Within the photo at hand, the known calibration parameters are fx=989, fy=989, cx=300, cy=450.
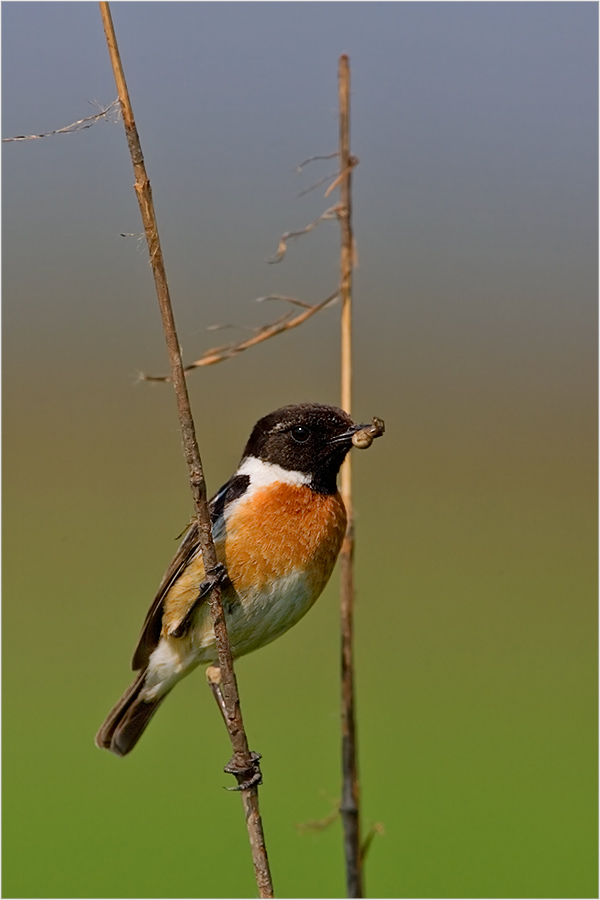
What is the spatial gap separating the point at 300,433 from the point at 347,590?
2.24 ft

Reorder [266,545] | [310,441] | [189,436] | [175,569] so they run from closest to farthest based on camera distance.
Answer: [189,436] → [266,545] → [175,569] → [310,441]

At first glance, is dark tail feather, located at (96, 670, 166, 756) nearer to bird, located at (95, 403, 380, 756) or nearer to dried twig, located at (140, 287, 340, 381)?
bird, located at (95, 403, 380, 756)

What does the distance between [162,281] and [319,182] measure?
1.34 meters

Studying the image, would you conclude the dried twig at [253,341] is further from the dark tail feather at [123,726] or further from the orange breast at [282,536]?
the dark tail feather at [123,726]

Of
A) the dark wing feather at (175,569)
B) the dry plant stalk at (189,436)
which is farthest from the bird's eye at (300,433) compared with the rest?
the dry plant stalk at (189,436)

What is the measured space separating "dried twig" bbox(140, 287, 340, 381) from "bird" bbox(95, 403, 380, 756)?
0.39m

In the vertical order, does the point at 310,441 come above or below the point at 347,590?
above

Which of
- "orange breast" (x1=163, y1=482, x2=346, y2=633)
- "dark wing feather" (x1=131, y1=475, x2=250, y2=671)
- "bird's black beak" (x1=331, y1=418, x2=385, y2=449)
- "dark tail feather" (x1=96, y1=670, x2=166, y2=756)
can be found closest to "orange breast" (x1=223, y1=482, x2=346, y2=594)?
"orange breast" (x1=163, y1=482, x2=346, y2=633)

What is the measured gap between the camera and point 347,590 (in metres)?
3.47

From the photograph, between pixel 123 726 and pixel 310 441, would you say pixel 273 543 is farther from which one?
pixel 123 726

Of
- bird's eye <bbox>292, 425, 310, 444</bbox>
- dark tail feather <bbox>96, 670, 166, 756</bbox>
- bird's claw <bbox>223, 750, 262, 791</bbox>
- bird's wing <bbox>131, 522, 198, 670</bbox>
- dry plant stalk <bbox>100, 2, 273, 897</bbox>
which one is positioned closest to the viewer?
dry plant stalk <bbox>100, 2, 273, 897</bbox>

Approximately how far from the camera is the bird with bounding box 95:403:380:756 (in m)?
3.58

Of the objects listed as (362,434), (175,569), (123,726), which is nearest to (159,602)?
(175,569)

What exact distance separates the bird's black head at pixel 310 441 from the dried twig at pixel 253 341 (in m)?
0.39
